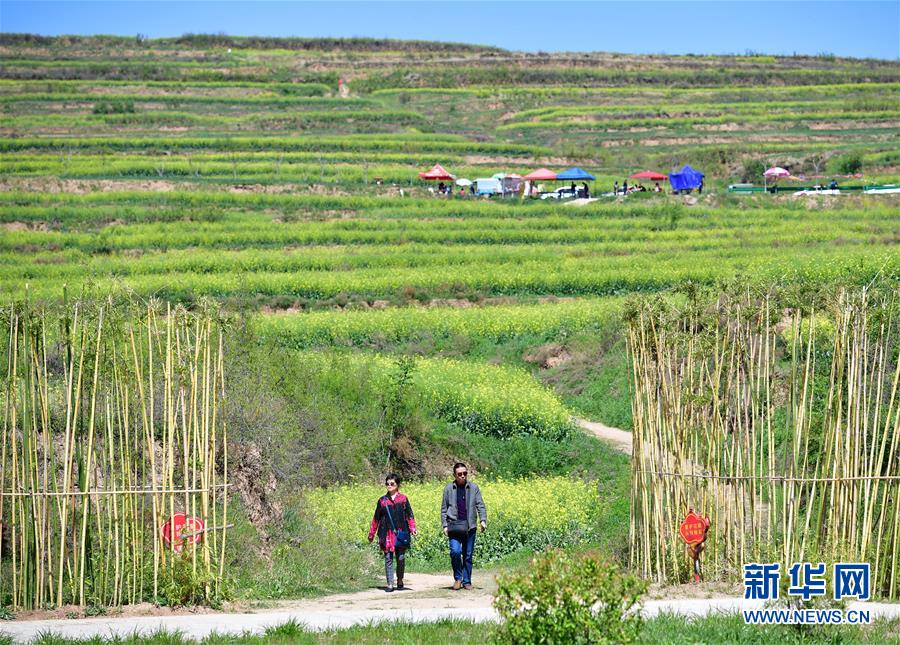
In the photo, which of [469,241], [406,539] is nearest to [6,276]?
[469,241]

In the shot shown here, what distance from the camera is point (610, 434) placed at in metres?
23.4

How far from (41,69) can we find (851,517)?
81686 mm

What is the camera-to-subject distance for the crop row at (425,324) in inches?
1240

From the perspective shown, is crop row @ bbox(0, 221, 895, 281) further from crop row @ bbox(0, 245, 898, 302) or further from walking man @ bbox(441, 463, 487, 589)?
walking man @ bbox(441, 463, 487, 589)

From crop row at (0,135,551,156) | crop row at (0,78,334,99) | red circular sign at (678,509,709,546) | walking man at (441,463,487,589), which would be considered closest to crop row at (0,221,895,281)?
crop row at (0,135,551,156)

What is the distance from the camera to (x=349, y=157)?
197 feet

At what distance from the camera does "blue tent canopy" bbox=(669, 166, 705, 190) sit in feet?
174

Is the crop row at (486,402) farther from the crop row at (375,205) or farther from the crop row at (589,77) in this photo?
the crop row at (589,77)

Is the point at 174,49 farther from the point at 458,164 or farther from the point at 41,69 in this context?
the point at 458,164

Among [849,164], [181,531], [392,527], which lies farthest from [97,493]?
[849,164]

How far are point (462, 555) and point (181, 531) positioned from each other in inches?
129

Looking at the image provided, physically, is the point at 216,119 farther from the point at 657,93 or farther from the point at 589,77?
the point at 589,77

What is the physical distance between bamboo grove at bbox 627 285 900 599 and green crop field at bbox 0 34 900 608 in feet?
6.13

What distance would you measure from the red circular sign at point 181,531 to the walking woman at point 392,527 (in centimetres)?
217
